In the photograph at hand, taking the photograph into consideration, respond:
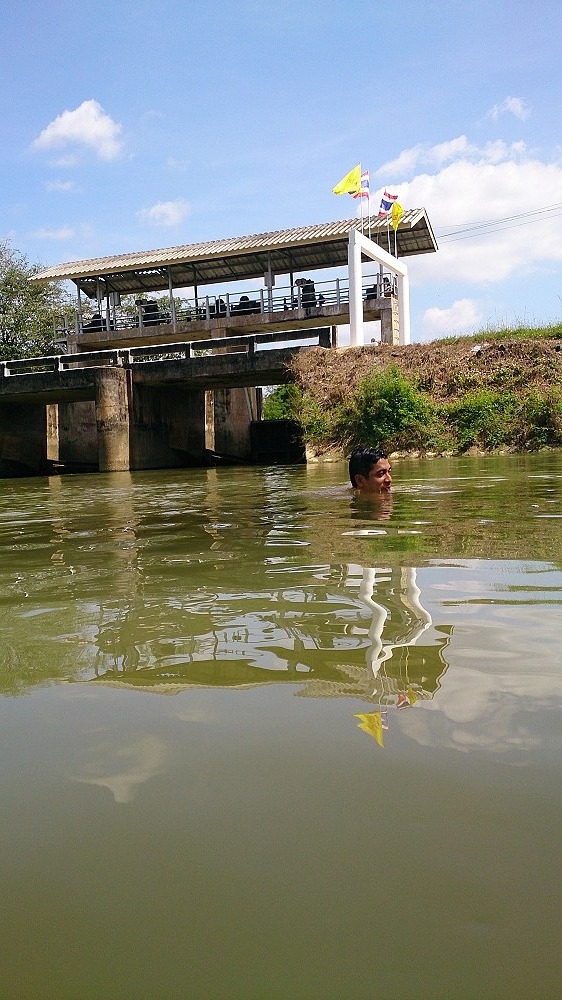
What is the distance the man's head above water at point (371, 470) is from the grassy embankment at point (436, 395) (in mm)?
10831

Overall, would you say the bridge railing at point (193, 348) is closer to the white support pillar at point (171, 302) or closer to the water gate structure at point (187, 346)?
the water gate structure at point (187, 346)

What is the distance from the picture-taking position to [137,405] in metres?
21.8

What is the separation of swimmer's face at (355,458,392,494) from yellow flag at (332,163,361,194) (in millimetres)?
18174

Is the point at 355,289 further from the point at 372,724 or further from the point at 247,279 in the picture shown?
the point at 372,724

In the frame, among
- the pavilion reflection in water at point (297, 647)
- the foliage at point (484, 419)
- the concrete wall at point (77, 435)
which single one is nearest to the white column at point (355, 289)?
the foliage at point (484, 419)

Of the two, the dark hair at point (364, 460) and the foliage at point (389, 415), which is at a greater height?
the foliage at point (389, 415)

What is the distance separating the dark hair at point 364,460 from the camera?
6.70m

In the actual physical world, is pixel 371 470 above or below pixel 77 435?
below

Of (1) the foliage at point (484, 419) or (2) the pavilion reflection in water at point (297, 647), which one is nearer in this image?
(2) the pavilion reflection in water at point (297, 647)

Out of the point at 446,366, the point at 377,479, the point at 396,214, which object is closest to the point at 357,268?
the point at 396,214

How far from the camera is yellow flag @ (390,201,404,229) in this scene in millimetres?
25031

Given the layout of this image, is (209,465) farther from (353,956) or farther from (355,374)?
(353,956)

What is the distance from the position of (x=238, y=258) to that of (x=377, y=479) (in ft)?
76.8

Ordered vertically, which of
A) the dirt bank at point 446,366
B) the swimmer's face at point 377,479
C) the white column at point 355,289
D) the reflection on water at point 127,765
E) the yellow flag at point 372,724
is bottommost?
the reflection on water at point 127,765
